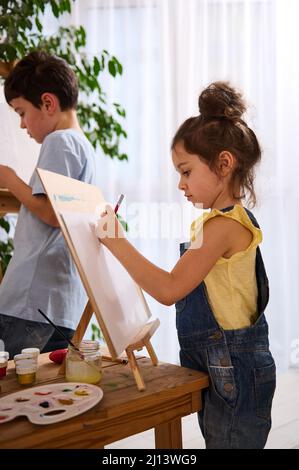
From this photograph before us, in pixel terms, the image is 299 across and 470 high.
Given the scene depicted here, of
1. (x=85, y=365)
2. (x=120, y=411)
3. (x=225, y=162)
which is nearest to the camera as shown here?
(x=120, y=411)

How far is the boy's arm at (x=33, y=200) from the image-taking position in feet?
5.21

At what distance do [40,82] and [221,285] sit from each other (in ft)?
2.85

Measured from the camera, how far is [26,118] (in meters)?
1.78

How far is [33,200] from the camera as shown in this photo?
5.22ft

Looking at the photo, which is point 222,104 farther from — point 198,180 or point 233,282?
point 233,282

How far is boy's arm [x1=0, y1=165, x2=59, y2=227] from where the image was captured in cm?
159

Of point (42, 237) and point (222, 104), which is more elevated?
point (222, 104)

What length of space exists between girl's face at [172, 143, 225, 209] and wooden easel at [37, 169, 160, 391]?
0.75ft

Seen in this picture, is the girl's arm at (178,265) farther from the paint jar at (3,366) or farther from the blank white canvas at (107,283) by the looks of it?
the paint jar at (3,366)

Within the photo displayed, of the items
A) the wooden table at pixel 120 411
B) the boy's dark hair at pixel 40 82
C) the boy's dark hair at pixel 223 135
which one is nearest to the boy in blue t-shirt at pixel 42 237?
the boy's dark hair at pixel 40 82

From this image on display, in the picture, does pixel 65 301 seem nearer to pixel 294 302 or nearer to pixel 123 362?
pixel 123 362

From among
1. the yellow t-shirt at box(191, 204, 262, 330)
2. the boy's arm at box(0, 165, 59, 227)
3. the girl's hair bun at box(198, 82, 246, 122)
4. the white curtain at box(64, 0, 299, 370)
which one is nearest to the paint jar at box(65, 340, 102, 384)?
the yellow t-shirt at box(191, 204, 262, 330)

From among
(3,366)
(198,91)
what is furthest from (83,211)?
(198,91)
